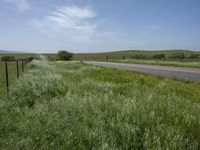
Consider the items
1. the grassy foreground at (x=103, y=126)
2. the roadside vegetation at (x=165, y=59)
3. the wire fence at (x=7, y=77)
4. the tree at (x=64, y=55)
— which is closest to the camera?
the grassy foreground at (x=103, y=126)

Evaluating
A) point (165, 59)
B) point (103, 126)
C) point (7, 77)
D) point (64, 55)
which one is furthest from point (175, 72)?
point (64, 55)

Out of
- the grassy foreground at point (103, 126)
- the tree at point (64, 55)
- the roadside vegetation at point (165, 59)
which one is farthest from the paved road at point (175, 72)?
the tree at point (64, 55)

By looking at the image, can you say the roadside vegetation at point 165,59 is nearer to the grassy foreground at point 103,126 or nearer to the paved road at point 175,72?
the paved road at point 175,72

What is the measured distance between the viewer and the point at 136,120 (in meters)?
4.02

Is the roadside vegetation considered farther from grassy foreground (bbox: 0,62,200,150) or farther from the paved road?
grassy foreground (bbox: 0,62,200,150)

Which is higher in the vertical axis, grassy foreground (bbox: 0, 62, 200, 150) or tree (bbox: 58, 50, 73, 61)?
grassy foreground (bbox: 0, 62, 200, 150)

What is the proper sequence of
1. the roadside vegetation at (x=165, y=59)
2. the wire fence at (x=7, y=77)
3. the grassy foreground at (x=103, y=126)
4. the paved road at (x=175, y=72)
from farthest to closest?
the roadside vegetation at (x=165, y=59)
the paved road at (x=175, y=72)
the wire fence at (x=7, y=77)
the grassy foreground at (x=103, y=126)

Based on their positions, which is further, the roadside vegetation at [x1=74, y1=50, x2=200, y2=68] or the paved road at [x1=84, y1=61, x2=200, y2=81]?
the roadside vegetation at [x1=74, y1=50, x2=200, y2=68]

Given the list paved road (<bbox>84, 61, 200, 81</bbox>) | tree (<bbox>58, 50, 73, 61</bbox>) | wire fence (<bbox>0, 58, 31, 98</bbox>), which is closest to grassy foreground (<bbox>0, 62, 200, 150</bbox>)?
wire fence (<bbox>0, 58, 31, 98</bbox>)

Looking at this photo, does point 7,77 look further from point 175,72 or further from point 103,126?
point 175,72

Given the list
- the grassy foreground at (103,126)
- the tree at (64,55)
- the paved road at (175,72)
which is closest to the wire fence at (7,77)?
the grassy foreground at (103,126)

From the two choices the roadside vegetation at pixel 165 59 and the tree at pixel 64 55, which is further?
the tree at pixel 64 55

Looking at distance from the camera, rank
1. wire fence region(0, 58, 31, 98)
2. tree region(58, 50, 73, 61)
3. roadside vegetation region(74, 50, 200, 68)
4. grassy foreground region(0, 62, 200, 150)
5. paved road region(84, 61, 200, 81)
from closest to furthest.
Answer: grassy foreground region(0, 62, 200, 150)
wire fence region(0, 58, 31, 98)
paved road region(84, 61, 200, 81)
roadside vegetation region(74, 50, 200, 68)
tree region(58, 50, 73, 61)

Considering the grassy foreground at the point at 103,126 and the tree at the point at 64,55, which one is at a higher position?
the grassy foreground at the point at 103,126
